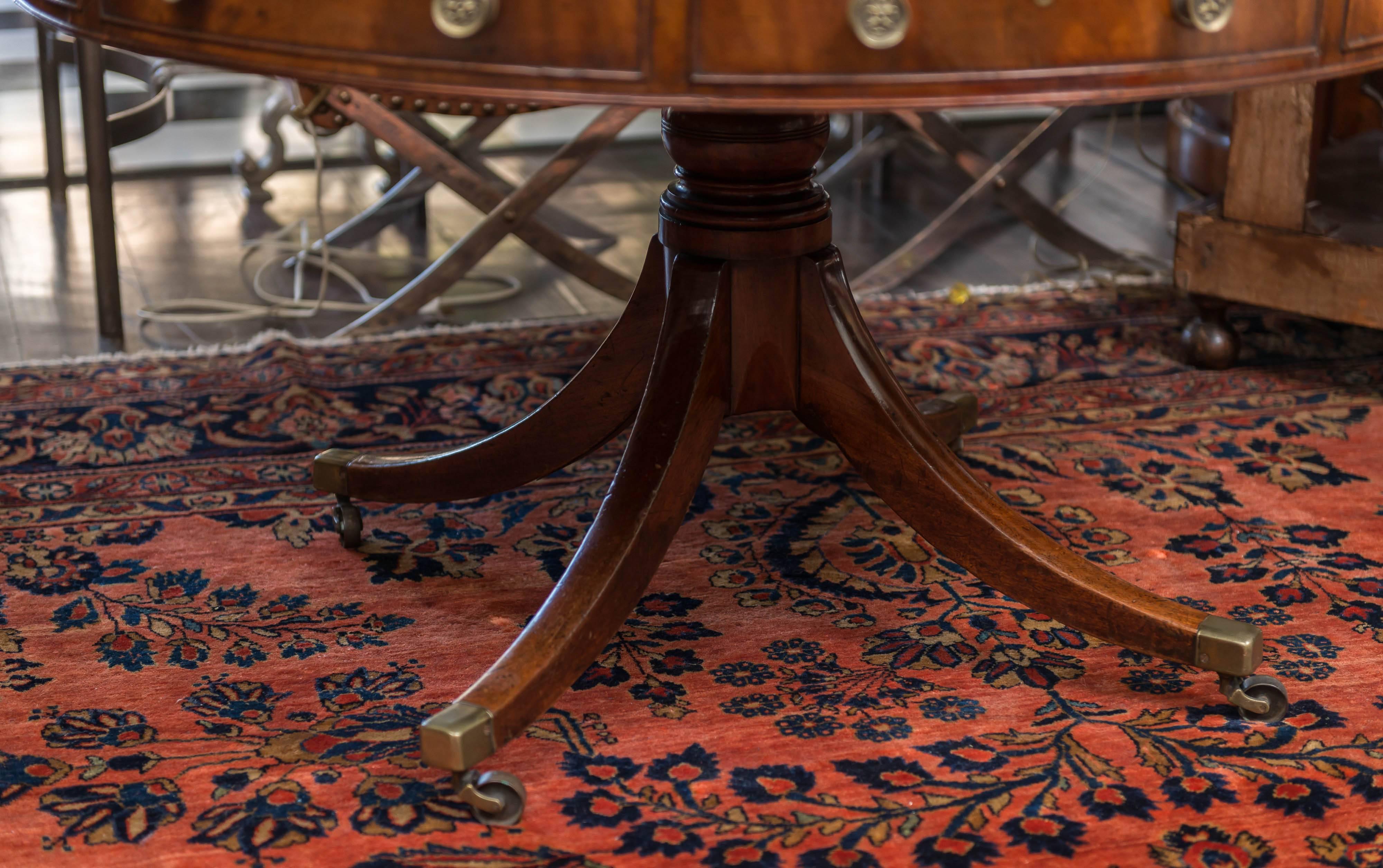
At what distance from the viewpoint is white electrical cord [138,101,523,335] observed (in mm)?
2305

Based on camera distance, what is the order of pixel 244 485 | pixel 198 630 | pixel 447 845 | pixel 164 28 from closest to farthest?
1. pixel 164 28
2. pixel 447 845
3. pixel 198 630
4. pixel 244 485

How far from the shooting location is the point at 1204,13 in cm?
86

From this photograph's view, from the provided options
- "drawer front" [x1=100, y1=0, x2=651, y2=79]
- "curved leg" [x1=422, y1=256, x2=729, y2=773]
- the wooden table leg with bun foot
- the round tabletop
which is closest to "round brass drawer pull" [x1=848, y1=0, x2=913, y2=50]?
the round tabletop

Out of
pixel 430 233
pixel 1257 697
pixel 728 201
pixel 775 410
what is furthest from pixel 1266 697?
pixel 430 233

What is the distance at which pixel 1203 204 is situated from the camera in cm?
206

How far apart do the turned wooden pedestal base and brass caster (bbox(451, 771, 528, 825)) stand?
78mm

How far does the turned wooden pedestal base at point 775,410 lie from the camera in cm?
A: 121

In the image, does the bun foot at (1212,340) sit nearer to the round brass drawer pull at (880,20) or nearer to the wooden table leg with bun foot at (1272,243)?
the wooden table leg with bun foot at (1272,243)

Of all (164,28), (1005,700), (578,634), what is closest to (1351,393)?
(1005,700)

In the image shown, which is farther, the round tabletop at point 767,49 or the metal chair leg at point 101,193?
the metal chair leg at point 101,193

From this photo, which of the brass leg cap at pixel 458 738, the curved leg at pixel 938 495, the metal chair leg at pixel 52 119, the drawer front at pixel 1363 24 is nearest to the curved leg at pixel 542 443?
the curved leg at pixel 938 495

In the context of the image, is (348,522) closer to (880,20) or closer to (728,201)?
(728,201)

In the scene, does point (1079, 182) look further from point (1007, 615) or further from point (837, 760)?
point (837, 760)

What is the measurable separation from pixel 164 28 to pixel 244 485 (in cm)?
84
